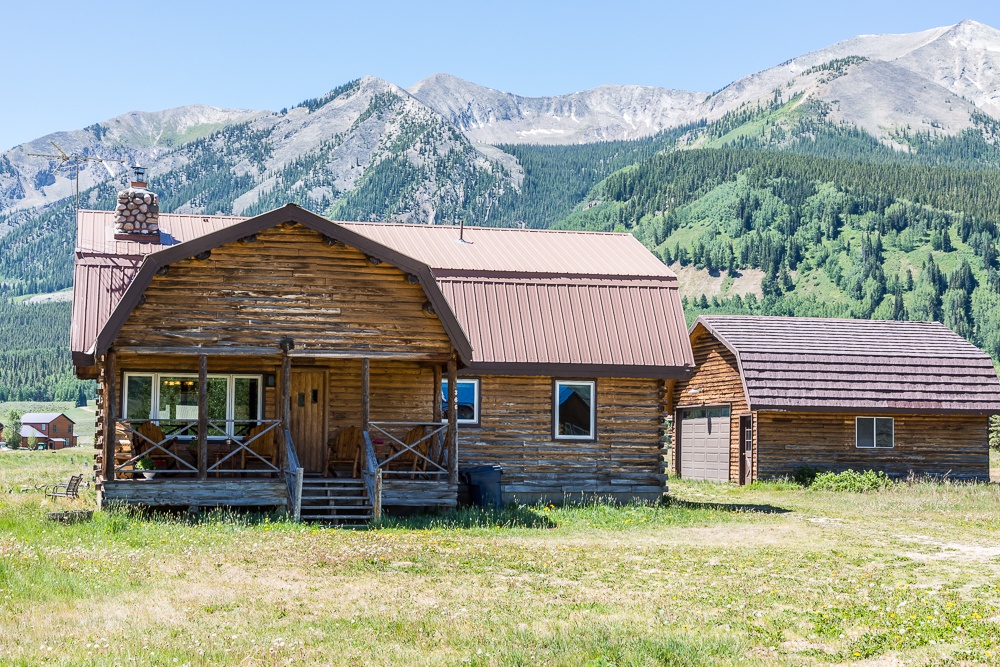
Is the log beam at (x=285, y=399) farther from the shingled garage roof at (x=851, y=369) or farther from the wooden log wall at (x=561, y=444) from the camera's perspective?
the shingled garage roof at (x=851, y=369)

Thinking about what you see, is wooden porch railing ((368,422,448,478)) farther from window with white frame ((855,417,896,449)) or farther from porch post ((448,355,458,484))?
window with white frame ((855,417,896,449))

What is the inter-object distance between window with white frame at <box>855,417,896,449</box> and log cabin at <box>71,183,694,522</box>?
11.3 metres

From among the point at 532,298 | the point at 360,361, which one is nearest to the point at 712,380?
the point at 532,298

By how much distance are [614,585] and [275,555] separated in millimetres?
4896

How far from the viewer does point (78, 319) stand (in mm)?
24297

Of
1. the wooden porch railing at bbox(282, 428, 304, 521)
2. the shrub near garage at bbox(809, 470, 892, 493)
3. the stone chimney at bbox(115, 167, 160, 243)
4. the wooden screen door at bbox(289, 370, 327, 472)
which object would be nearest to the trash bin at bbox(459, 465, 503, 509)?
the wooden screen door at bbox(289, 370, 327, 472)

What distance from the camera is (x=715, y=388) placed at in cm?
3928

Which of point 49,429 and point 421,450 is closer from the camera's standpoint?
point 421,450

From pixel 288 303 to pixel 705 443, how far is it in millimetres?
21027

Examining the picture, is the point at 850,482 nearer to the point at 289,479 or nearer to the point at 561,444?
the point at 561,444

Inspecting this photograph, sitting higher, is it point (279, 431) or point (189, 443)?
point (279, 431)

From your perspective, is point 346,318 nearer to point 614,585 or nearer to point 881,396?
point 614,585

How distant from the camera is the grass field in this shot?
10.9 metres

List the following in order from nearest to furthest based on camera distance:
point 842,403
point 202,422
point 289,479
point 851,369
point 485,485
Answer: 1. point 202,422
2. point 289,479
3. point 485,485
4. point 842,403
5. point 851,369
